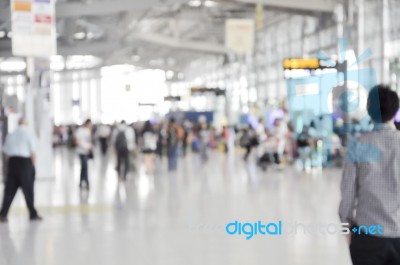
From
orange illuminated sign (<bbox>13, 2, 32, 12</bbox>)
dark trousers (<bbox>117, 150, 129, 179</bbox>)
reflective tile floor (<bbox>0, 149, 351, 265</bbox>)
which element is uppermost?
orange illuminated sign (<bbox>13, 2, 32, 12</bbox>)

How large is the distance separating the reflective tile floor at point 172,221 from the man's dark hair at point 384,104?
386 cm

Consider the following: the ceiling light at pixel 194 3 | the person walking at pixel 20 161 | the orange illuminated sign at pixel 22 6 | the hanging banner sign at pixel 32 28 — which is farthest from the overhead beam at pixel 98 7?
the ceiling light at pixel 194 3

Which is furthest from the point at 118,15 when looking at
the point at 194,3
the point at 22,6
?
the point at 22,6

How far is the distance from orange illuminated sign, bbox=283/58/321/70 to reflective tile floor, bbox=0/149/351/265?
284 cm

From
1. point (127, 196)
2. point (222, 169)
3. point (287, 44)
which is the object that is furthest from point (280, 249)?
point (287, 44)

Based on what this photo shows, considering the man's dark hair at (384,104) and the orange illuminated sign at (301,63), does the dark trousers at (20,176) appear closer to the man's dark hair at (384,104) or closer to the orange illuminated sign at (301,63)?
the man's dark hair at (384,104)

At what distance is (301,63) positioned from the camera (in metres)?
17.9

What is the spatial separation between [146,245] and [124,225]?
1861 mm

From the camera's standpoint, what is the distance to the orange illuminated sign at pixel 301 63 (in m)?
17.5

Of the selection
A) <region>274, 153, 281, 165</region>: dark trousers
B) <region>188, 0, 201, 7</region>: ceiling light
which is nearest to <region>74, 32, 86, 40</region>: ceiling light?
<region>188, 0, 201, 7</region>: ceiling light

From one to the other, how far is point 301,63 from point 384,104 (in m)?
14.3

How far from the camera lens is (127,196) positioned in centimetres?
1442

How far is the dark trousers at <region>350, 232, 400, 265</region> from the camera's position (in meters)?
3.58

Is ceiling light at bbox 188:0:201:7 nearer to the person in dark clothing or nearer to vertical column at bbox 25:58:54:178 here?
the person in dark clothing
